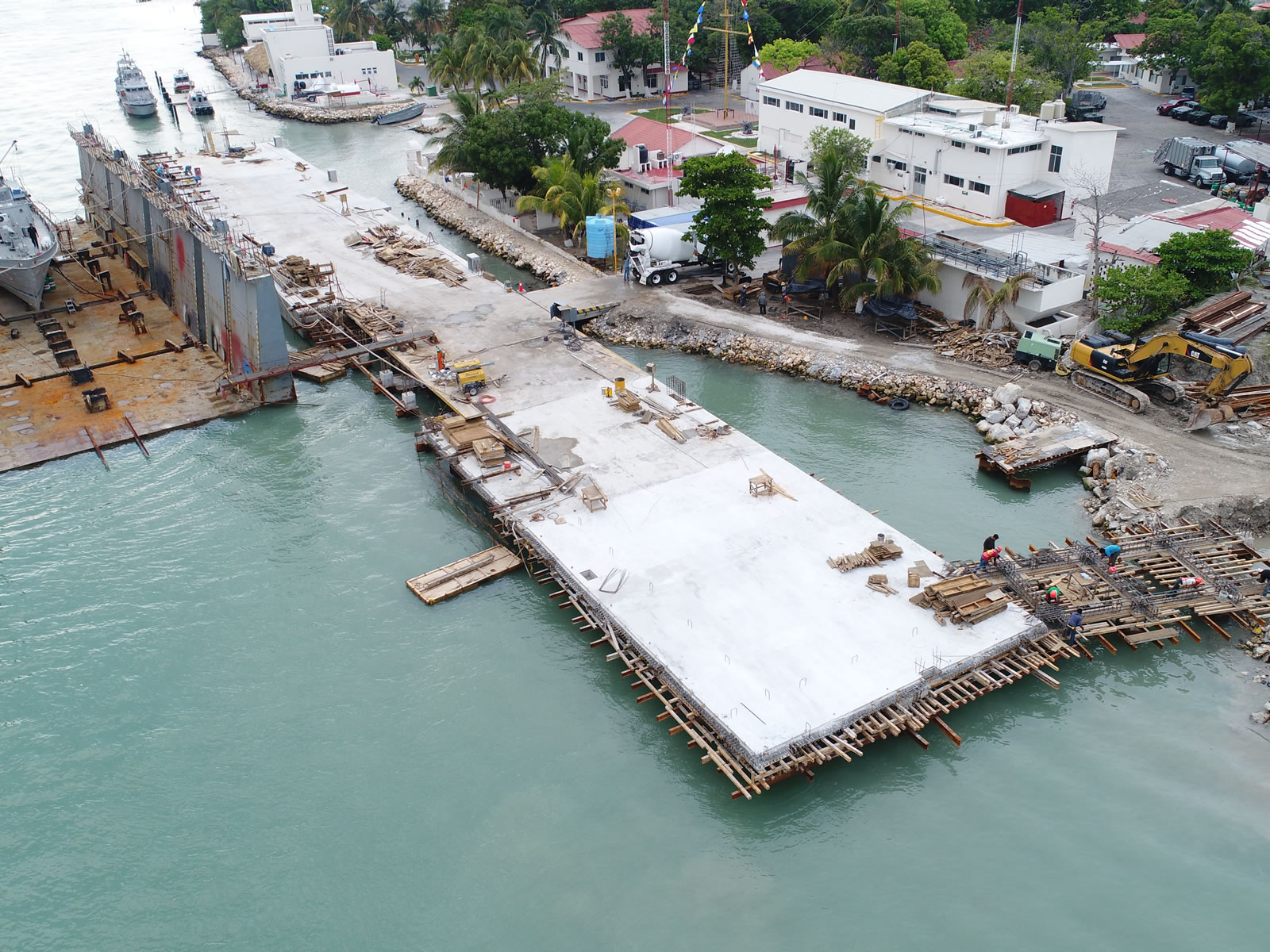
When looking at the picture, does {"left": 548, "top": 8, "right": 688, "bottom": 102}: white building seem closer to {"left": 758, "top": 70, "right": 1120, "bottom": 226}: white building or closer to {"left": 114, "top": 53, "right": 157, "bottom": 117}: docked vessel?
{"left": 758, "top": 70, "right": 1120, "bottom": 226}: white building

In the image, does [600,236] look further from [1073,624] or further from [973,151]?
A: [1073,624]

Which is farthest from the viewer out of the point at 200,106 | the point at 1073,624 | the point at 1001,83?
the point at 200,106

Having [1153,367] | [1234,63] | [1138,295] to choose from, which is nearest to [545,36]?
[1234,63]

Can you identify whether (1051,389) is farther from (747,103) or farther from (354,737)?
(747,103)

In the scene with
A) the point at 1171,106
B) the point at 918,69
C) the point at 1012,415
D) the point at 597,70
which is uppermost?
the point at 597,70

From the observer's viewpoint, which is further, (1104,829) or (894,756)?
(894,756)

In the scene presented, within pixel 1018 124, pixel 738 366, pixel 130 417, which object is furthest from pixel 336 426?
pixel 1018 124
